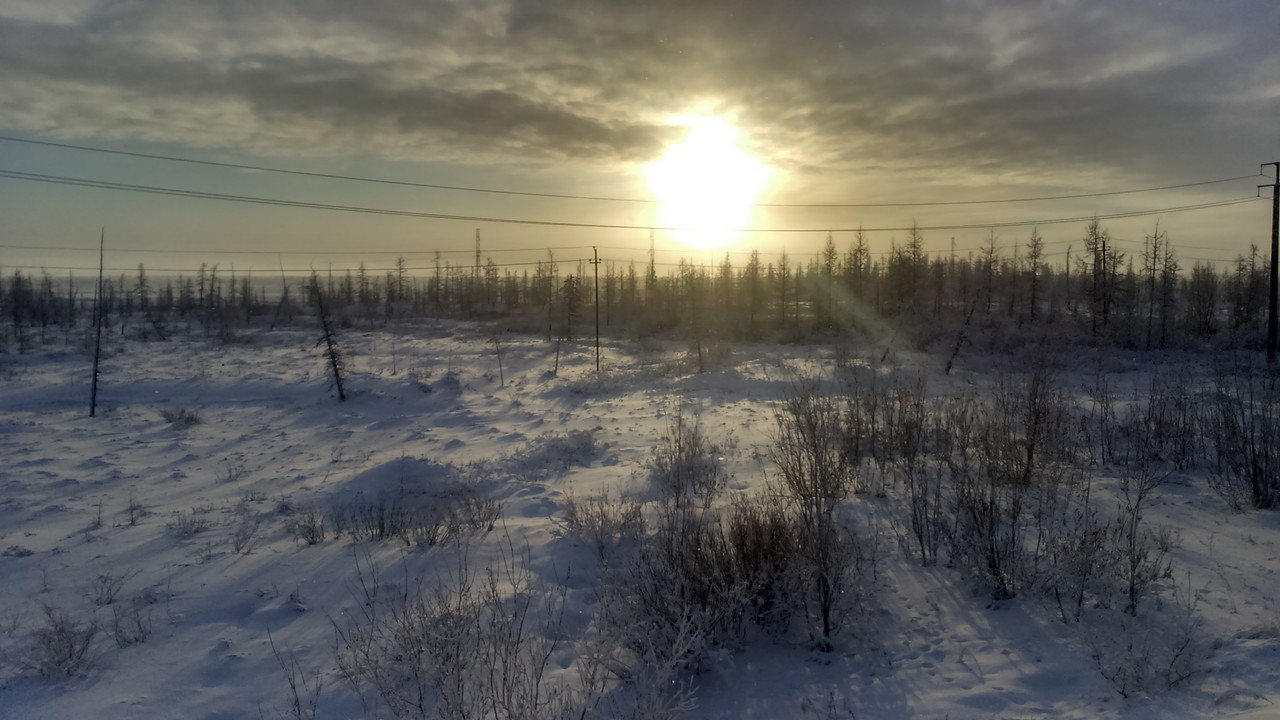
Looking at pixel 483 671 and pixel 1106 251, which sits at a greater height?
pixel 1106 251

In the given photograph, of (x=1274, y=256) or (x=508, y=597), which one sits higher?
(x=1274, y=256)

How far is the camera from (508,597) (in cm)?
572

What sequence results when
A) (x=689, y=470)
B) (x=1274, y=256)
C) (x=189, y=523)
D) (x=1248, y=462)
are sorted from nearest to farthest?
(x=1248, y=462) < (x=189, y=523) < (x=689, y=470) < (x=1274, y=256)

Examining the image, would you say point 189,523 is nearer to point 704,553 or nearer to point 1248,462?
point 704,553

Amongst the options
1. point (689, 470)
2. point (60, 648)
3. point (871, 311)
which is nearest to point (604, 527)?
point (689, 470)

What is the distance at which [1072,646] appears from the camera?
15.5 feet

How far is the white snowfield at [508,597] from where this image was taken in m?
4.26

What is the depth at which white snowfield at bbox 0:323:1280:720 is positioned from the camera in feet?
14.0

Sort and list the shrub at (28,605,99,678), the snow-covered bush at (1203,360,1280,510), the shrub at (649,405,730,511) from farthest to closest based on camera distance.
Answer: the shrub at (649,405,730,511), the snow-covered bush at (1203,360,1280,510), the shrub at (28,605,99,678)

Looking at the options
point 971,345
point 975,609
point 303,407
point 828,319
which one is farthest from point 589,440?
point 828,319

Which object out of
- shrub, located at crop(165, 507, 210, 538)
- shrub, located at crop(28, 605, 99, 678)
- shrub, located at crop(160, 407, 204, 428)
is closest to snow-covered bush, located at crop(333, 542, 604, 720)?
shrub, located at crop(28, 605, 99, 678)

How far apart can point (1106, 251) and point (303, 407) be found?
5558cm

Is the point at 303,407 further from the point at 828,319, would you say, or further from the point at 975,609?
the point at 828,319

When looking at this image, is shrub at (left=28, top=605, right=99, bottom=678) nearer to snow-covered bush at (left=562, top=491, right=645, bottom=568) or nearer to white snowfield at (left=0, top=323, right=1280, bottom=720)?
white snowfield at (left=0, top=323, right=1280, bottom=720)
